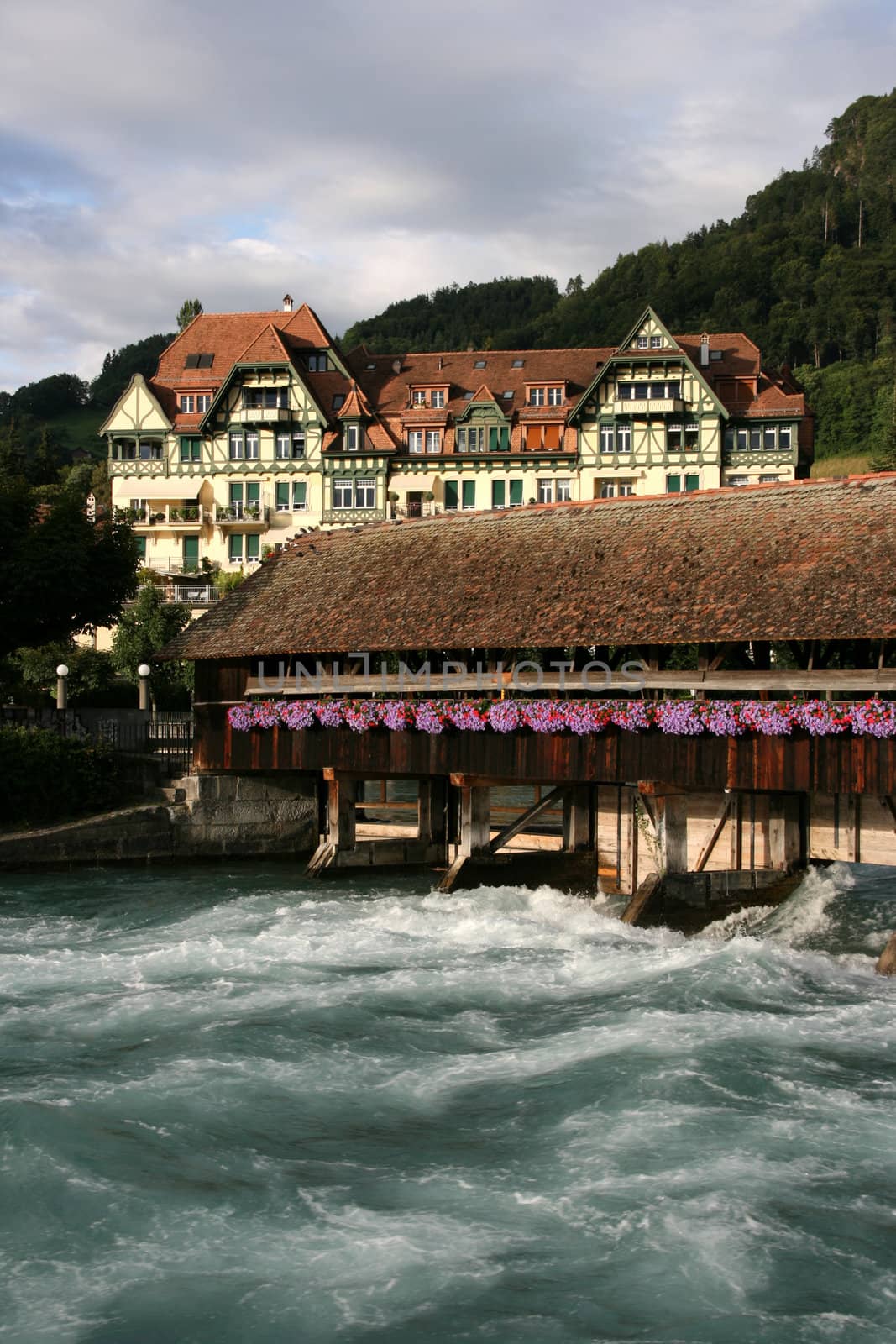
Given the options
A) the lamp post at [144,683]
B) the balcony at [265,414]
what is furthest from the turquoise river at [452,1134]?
the balcony at [265,414]

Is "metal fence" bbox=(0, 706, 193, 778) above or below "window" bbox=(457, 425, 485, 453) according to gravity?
below

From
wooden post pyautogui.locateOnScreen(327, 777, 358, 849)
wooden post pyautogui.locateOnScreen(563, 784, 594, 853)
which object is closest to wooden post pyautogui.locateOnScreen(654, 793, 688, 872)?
wooden post pyautogui.locateOnScreen(563, 784, 594, 853)

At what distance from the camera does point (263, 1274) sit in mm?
9570

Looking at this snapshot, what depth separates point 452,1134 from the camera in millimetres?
11969

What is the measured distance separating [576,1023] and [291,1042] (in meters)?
2.75

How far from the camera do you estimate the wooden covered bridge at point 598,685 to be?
58.9 ft

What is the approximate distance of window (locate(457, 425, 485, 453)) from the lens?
50.8 meters

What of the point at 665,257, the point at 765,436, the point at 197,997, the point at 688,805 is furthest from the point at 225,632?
the point at 665,257

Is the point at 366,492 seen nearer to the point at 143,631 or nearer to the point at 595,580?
the point at 143,631

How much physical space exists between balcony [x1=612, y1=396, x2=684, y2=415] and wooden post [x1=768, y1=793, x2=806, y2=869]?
3109cm

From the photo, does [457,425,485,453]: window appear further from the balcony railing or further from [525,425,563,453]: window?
the balcony railing

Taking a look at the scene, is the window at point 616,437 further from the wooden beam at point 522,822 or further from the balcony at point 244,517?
the wooden beam at point 522,822

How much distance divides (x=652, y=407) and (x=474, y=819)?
30.0m

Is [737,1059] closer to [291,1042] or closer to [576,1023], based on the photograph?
[576,1023]
